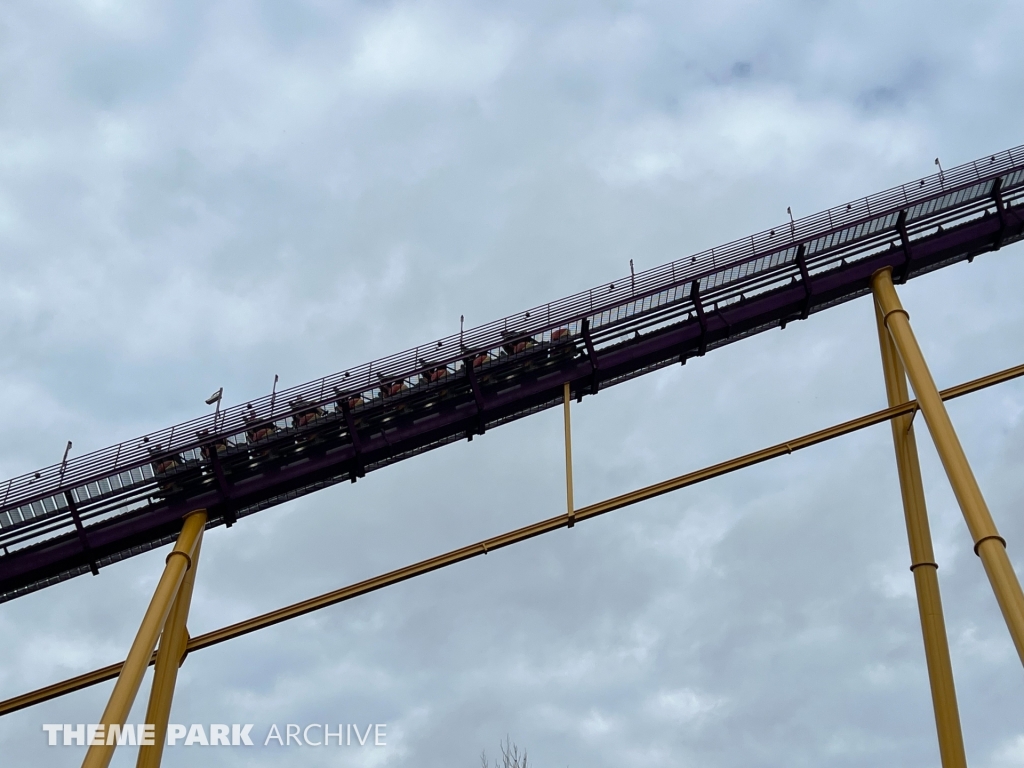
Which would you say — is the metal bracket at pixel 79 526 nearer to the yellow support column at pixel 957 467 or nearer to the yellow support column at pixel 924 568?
the yellow support column at pixel 924 568

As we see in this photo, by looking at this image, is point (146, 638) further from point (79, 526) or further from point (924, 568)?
point (924, 568)

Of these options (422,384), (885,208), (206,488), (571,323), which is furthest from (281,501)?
(885,208)

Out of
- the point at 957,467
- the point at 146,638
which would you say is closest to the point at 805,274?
the point at 957,467

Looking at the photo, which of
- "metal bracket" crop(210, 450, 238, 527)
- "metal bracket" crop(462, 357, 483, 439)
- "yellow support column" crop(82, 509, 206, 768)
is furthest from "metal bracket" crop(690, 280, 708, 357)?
"yellow support column" crop(82, 509, 206, 768)

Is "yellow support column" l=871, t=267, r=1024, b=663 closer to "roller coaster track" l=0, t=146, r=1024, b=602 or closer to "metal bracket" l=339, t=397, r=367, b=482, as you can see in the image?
"roller coaster track" l=0, t=146, r=1024, b=602

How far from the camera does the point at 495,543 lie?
66.7ft

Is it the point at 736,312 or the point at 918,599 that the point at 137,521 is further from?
the point at 918,599

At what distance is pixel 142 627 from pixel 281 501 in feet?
16.8

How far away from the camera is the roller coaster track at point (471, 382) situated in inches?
853

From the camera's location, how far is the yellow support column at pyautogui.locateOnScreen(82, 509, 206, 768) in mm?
16344

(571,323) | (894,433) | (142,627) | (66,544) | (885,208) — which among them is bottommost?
(142,627)

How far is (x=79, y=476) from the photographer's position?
70.2 feet

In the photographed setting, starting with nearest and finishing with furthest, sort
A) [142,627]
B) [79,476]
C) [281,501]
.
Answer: [142,627]
[79,476]
[281,501]

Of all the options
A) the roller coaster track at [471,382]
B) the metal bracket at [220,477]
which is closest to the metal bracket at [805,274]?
the roller coaster track at [471,382]
